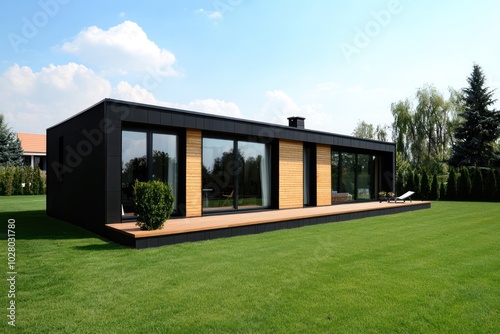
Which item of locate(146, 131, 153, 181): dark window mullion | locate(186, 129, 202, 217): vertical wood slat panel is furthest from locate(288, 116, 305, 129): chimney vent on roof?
locate(146, 131, 153, 181): dark window mullion

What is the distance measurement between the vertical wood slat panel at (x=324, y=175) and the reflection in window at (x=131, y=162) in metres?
6.61

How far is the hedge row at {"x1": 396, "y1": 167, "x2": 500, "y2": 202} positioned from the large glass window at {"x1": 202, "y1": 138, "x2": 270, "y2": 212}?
1357 centimetres

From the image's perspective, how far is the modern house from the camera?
735cm

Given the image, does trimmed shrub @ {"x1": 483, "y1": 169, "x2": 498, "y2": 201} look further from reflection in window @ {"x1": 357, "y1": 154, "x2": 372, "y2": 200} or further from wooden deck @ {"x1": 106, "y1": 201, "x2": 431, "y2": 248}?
wooden deck @ {"x1": 106, "y1": 201, "x2": 431, "y2": 248}

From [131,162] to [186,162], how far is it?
4.53 ft

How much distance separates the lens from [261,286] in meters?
3.81

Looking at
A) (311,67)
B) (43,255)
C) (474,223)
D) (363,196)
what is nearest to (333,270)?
(43,255)

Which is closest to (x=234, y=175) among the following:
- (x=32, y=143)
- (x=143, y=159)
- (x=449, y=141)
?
(x=143, y=159)

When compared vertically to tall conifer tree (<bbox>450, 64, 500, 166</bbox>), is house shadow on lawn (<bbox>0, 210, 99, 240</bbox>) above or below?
below

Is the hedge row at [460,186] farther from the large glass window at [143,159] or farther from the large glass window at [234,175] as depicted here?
the large glass window at [143,159]

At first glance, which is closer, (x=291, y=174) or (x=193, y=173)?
(x=193, y=173)

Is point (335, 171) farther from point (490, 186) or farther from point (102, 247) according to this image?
point (490, 186)

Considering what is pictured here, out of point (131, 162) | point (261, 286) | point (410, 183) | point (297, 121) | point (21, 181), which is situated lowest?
point (261, 286)

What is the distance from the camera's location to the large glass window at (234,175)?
942 centimetres
